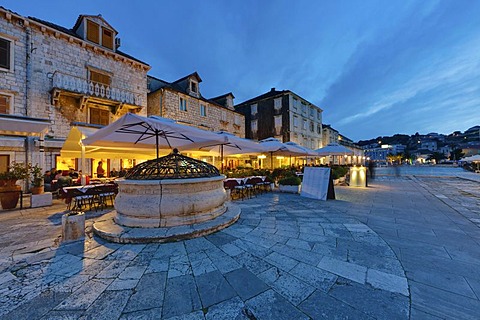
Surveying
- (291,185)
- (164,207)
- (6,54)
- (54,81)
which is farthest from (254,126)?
(164,207)

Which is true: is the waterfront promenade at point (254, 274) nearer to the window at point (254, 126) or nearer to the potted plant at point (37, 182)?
the potted plant at point (37, 182)

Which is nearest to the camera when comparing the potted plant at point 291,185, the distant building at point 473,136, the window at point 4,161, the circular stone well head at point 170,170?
the circular stone well head at point 170,170

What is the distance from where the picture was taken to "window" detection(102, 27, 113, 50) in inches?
535

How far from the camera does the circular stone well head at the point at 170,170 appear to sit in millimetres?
4383

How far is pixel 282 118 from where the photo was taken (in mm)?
24078

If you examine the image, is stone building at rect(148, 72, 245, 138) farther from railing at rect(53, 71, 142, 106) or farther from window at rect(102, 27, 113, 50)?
window at rect(102, 27, 113, 50)

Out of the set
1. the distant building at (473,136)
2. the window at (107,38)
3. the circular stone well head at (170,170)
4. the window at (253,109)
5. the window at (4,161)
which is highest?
the distant building at (473,136)

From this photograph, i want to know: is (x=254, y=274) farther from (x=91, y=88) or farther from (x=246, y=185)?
(x=91, y=88)

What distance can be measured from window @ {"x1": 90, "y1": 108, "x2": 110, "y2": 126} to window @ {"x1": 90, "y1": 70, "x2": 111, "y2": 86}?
1.91 metres

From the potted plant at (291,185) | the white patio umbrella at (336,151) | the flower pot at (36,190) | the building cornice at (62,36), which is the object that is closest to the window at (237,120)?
the building cornice at (62,36)

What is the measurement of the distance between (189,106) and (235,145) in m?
11.8

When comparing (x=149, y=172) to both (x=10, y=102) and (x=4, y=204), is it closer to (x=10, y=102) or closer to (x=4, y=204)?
(x=4, y=204)

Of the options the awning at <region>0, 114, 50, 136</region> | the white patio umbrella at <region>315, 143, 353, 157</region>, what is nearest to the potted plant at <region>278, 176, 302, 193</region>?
the white patio umbrella at <region>315, 143, 353, 157</region>

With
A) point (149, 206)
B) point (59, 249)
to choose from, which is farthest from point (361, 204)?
point (59, 249)
